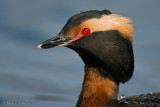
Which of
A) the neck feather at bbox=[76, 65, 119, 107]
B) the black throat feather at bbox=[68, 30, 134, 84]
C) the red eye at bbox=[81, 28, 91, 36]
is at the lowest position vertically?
the neck feather at bbox=[76, 65, 119, 107]

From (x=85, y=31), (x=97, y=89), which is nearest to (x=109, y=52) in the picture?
(x=85, y=31)

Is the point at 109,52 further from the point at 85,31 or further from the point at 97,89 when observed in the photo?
the point at 97,89

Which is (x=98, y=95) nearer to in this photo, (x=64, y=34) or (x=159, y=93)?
(x=64, y=34)

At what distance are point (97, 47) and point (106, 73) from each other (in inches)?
25.2

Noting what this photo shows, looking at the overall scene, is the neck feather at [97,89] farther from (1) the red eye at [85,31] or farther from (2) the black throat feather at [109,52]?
(1) the red eye at [85,31]

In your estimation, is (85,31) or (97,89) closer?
(85,31)

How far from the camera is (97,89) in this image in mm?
7117

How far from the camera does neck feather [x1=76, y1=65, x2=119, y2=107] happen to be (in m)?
7.08

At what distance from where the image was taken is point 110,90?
7160 mm

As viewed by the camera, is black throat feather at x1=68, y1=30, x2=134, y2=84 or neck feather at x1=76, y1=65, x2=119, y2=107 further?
neck feather at x1=76, y1=65, x2=119, y2=107

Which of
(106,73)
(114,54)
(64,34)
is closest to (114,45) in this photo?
(114,54)

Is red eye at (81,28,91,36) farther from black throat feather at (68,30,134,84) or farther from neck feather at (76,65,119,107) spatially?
neck feather at (76,65,119,107)

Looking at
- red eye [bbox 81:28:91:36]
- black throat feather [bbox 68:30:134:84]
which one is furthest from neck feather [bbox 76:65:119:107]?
red eye [bbox 81:28:91:36]

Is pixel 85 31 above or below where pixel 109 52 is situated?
above
